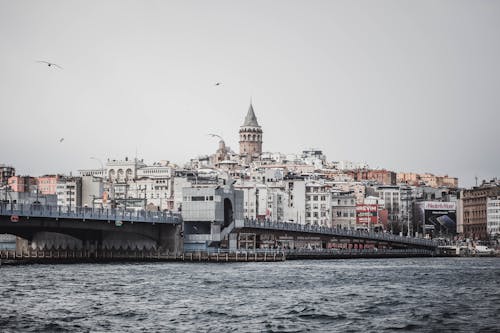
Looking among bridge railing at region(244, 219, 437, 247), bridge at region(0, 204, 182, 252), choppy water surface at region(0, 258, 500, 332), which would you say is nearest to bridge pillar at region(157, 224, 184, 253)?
bridge at region(0, 204, 182, 252)

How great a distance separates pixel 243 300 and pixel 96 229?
2346 inches

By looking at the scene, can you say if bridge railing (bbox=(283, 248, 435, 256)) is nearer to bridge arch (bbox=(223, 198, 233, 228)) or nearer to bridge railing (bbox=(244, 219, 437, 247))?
bridge railing (bbox=(244, 219, 437, 247))

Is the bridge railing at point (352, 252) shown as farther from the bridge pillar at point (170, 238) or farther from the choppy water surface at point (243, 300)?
the choppy water surface at point (243, 300)

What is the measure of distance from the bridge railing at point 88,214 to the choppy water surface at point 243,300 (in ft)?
32.6

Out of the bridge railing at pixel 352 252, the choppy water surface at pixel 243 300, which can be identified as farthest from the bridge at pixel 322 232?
the choppy water surface at pixel 243 300

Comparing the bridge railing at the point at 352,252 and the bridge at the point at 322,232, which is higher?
the bridge at the point at 322,232

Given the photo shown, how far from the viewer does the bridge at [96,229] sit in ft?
400

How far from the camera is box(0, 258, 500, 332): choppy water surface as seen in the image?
192ft

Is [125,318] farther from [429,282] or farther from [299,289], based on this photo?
[429,282]

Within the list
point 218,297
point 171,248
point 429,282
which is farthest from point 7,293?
point 171,248

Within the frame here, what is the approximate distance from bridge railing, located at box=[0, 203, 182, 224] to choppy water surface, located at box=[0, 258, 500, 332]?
9.94 meters

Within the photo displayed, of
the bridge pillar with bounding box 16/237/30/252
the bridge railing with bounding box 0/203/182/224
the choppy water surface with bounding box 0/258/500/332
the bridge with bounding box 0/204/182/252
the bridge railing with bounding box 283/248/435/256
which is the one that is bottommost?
the choppy water surface with bounding box 0/258/500/332

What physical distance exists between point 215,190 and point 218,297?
6461cm

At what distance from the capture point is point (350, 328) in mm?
57500
